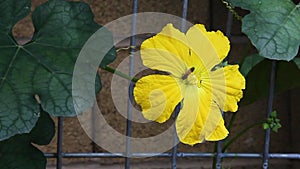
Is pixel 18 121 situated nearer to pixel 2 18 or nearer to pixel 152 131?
pixel 2 18

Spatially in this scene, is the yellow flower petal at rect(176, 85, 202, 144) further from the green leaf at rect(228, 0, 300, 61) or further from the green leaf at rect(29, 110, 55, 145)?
the green leaf at rect(29, 110, 55, 145)

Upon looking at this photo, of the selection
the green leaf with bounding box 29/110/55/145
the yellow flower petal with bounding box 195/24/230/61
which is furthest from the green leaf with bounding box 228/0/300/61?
the green leaf with bounding box 29/110/55/145

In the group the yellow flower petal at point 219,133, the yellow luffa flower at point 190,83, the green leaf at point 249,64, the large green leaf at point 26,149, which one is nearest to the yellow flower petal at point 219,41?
the yellow luffa flower at point 190,83

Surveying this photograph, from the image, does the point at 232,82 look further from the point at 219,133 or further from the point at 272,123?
the point at 272,123

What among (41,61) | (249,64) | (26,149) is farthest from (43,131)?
(249,64)

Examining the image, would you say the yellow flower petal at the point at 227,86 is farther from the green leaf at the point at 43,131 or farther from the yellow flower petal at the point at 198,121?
the green leaf at the point at 43,131
